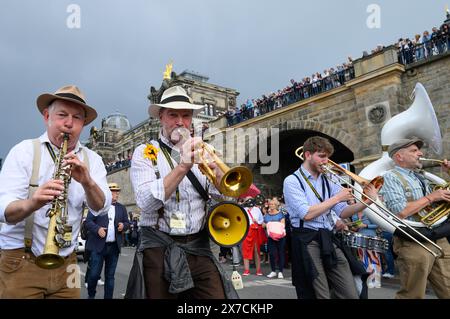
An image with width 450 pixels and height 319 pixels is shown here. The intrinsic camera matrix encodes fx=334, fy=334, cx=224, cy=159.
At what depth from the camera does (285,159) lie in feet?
66.5

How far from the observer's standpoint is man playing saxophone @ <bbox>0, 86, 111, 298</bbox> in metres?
2.06

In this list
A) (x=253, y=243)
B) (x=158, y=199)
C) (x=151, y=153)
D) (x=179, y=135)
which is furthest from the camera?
(x=253, y=243)

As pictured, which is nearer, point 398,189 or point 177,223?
point 177,223

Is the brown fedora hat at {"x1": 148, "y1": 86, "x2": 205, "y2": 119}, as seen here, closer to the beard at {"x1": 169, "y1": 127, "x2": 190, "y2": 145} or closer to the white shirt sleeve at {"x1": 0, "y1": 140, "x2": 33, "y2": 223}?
the beard at {"x1": 169, "y1": 127, "x2": 190, "y2": 145}

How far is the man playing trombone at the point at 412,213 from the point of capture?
11.3 feet

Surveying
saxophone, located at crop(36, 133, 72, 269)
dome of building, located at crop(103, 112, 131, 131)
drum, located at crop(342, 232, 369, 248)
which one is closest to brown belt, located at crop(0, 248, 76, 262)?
saxophone, located at crop(36, 133, 72, 269)

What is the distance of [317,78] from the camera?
606 inches

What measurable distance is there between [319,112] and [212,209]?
1323 cm

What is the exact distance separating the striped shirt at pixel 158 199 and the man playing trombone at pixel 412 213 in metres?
2.32

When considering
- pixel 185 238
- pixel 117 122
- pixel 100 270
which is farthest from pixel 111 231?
pixel 117 122

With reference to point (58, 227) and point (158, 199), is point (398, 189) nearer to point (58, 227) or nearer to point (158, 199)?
point (158, 199)

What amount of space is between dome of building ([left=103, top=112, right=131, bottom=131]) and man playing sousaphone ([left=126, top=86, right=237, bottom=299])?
5915 cm

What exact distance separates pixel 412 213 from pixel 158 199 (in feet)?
9.06
